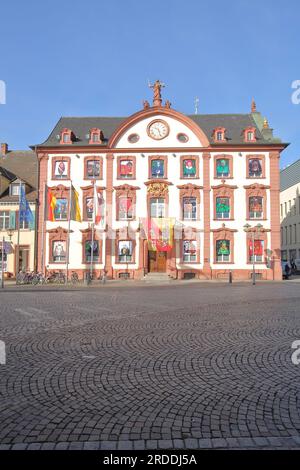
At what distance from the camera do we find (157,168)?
106 feet

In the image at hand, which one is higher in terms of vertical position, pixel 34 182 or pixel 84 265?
pixel 34 182

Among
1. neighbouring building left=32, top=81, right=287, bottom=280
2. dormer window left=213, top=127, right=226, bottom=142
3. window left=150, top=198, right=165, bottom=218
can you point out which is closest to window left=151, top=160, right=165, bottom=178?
neighbouring building left=32, top=81, right=287, bottom=280

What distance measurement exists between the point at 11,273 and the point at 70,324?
25229mm

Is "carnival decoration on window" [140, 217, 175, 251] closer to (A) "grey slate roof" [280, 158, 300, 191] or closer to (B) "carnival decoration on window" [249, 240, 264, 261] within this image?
(B) "carnival decoration on window" [249, 240, 264, 261]

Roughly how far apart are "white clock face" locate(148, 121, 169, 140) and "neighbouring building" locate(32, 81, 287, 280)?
100 mm

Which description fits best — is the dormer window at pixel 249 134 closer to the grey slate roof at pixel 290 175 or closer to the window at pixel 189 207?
the window at pixel 189 207

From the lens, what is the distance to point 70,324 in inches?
375

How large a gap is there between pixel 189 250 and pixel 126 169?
1010 centimetres

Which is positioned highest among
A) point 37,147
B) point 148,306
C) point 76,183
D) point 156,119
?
point 156,119

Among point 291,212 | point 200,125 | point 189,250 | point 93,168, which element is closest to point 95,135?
point 93,168

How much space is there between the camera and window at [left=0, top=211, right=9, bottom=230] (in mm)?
32312

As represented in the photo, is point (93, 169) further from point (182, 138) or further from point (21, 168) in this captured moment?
point (21, 168)
